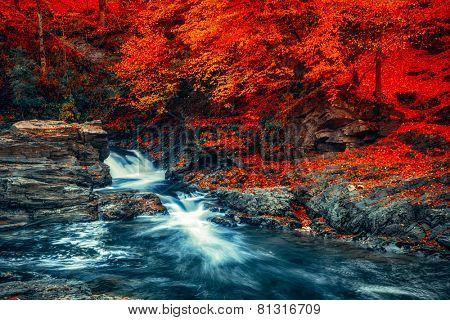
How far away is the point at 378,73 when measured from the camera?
13.7 metres

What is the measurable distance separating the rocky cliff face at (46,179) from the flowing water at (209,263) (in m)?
0.59

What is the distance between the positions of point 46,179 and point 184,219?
4.92 meters

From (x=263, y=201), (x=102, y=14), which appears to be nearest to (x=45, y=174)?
(x=263, y=201)

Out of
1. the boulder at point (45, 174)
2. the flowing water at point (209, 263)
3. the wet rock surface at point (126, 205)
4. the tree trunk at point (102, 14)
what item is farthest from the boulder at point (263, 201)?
the tree trunk at point (102, 14)

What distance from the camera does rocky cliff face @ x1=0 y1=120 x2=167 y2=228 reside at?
34.9 feet

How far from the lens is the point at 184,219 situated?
1185cm

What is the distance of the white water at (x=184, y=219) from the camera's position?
9.15 m

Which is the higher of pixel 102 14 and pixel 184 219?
pixel 102 14

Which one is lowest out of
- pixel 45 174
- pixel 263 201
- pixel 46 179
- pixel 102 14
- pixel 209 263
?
pixel 209 263

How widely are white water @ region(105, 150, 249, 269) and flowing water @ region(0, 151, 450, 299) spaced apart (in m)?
0.04

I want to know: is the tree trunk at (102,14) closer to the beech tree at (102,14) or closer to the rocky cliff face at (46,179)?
the beech tree at (102,14)

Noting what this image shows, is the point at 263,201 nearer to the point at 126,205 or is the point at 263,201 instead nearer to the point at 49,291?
the point at 126,205

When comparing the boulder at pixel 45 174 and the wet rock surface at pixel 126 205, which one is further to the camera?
the wet rock surface at pixel 126 205

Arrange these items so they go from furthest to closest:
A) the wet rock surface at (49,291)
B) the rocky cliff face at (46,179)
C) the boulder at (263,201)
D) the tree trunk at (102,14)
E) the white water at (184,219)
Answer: the tree trunk at (102,14)
the boulder at (263,201)
the rocky cliff face at (46,179)
the white water at (184,219)
the wet rock surface at (49,291)
